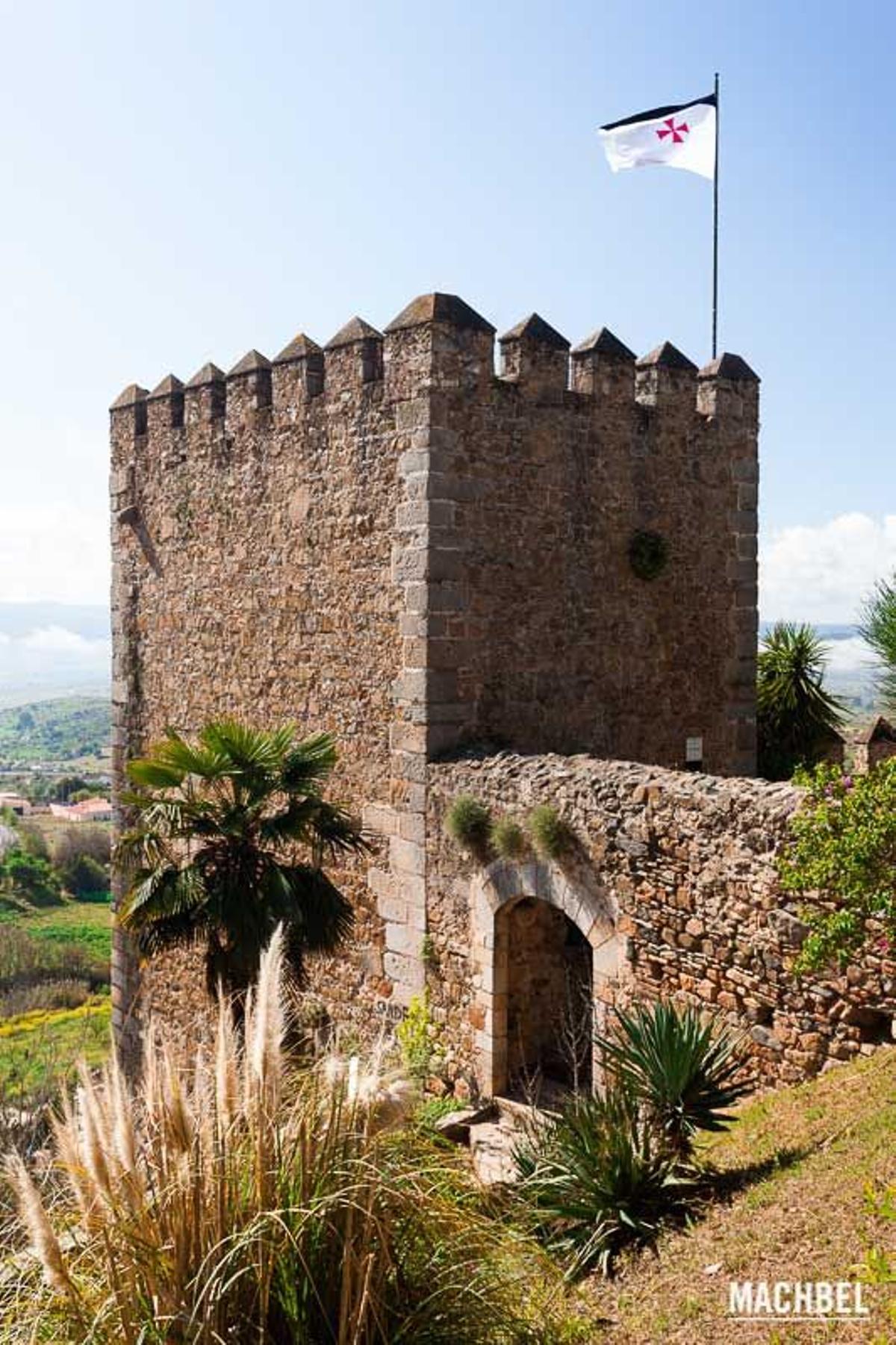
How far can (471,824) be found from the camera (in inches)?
397

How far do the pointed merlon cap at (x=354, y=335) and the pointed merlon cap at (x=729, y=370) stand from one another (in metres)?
3.93

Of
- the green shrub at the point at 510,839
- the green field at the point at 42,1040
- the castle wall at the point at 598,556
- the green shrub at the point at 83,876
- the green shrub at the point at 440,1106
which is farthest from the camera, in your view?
the green shrub at the point at 83,876

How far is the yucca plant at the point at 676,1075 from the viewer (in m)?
6.50

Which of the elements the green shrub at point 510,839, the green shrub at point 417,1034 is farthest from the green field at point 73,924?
the green shrub at point 510,839

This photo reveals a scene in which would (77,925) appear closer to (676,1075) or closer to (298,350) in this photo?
(298,350)

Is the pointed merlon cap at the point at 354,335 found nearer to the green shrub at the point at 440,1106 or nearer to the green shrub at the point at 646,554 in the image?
the green shrub at the point at 646,554

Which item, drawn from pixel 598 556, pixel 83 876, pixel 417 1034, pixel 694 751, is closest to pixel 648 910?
pixel 417 1034

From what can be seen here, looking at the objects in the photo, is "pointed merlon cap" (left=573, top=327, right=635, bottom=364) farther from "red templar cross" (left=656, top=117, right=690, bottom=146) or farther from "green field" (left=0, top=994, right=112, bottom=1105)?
"green field" (left=0, top=994, right=112, bottom=1105)

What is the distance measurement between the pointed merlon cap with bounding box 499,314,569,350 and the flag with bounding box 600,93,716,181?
2.54 m

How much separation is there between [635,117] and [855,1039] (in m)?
10.0

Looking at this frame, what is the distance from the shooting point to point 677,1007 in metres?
8.47

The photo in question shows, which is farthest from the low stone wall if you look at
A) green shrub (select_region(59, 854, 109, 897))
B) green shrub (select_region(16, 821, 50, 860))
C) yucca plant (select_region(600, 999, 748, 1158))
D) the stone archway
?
green shrub (select_region(16, 821, 50, 860))

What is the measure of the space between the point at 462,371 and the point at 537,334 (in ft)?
3.45

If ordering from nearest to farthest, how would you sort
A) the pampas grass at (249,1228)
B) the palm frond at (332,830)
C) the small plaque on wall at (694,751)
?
the pampas grass at (249,1228)
the palm frond at (332,830)
the small plaque on wall at (694,751)
